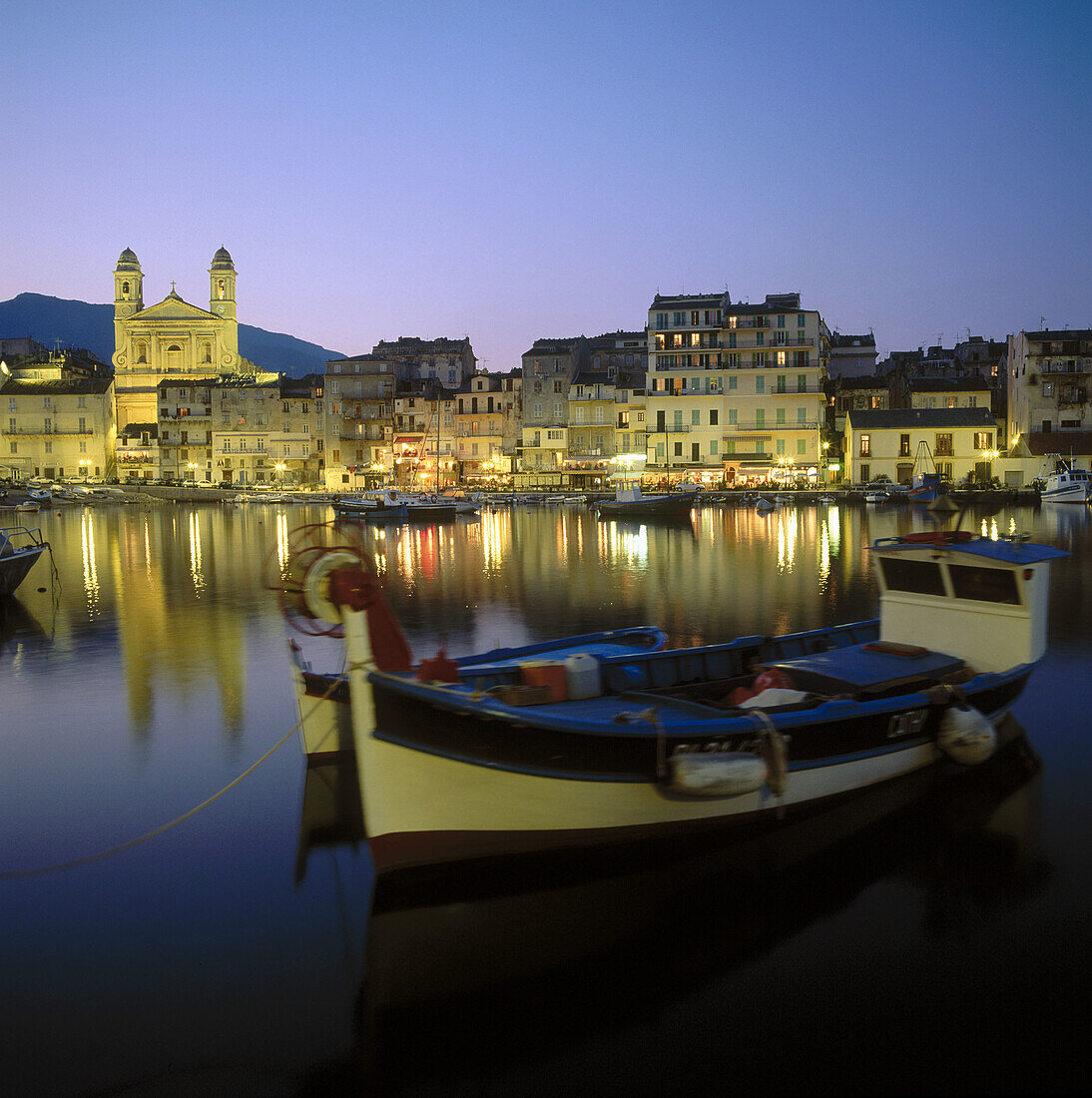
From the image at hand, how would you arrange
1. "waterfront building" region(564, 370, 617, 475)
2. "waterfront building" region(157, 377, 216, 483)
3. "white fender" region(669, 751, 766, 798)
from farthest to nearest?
1. "waterfront building" region(157, 377, 216, 483)
2. "waterfront building" region(564, 370, 617, 475)
3. "white fender" region(669, 751, 766, 798)

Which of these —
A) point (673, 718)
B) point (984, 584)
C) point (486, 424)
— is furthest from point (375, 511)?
point (673, 718)

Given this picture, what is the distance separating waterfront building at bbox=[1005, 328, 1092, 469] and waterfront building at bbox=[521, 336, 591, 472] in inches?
1364

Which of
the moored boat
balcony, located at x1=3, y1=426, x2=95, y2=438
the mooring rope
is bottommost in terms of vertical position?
the mooring rope

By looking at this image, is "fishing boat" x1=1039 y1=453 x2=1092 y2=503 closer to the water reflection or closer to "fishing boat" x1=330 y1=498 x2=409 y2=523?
"fishing boat" x1=330 y1=498 x2=409 y2=523

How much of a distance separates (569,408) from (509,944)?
7048cm

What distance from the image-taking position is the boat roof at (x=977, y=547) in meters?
9.38

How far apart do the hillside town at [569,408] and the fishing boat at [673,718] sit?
2151 inches

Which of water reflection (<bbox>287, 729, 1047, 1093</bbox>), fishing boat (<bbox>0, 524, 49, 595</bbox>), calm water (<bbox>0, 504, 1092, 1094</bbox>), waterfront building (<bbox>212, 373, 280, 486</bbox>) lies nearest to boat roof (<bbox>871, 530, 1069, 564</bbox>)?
calm water (<bbox>0, 504, 1092, 1094</bbox>)

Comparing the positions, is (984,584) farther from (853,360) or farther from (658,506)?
(853,360)

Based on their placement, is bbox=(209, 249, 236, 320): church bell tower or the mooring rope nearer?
the mooring rope

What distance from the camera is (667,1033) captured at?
5.45m

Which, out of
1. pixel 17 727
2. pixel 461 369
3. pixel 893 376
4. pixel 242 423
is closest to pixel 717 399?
pixel 893 376

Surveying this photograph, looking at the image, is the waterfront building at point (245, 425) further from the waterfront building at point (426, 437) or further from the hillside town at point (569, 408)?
the waterfront building at point (426, 437)

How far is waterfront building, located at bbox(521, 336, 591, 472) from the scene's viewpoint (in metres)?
75.5
